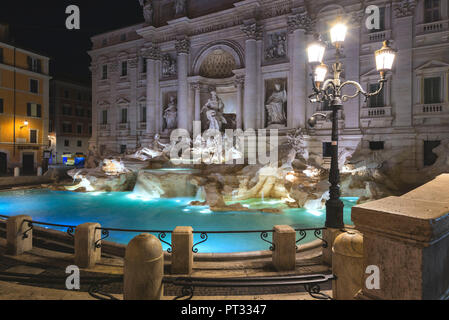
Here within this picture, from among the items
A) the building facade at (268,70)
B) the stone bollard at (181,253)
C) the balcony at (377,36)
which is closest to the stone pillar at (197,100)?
the building facade at (268,70)

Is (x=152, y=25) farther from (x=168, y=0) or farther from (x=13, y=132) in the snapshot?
(x=13, y=132)

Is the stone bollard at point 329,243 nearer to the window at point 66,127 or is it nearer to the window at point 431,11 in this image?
the window at point 431,11

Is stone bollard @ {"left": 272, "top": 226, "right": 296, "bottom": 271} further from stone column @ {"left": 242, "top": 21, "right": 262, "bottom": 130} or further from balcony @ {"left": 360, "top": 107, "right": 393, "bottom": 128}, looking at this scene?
balcony @ {"left": 360, "top": 107, "right": 393, "bottom": 128}

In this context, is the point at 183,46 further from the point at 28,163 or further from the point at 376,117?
the point at 28,163

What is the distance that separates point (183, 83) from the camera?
21562 millimetres

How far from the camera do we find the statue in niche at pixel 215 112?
782 inches

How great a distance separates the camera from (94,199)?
13484mm

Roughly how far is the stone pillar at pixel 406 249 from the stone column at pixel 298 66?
610 inches

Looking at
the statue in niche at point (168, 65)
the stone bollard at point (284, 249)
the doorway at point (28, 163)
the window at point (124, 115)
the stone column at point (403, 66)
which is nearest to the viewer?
the stone bollard at point (284, 249)

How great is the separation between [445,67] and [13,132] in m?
36.6

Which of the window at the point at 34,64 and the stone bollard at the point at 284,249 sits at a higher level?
the window at the point at 34,64

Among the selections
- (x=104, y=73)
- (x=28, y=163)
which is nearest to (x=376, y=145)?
(x=104, y=73)

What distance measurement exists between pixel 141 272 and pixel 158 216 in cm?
732
